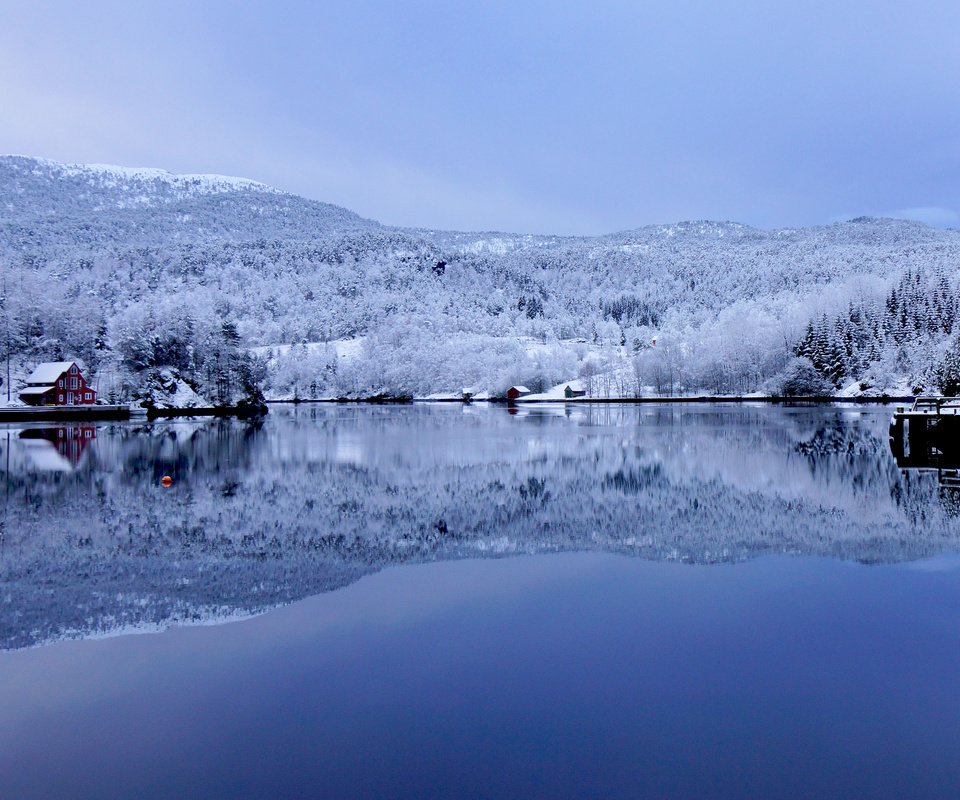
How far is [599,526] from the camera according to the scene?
16.7 m

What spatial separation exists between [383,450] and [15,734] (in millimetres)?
27338

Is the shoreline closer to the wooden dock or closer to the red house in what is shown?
the red house

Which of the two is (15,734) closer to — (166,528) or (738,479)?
(166,528)

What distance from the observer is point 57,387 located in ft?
231

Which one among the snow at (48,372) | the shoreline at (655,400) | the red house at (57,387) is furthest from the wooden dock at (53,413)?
the shoreline at (655,400)

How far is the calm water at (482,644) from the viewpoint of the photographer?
632 centimetres

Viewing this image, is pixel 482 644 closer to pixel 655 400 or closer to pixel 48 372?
pixel 48 372

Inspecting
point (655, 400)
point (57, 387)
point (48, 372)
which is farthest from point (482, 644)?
point (655, 400)

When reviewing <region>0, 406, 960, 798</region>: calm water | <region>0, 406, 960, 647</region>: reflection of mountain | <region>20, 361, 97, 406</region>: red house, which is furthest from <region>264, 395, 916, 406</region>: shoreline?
<region>0, 406, 960, 798</region>: calm water

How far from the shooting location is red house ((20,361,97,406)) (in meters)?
69.1

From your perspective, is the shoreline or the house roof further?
the shoreline

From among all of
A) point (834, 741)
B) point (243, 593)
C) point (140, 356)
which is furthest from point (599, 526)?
point (140, 356)

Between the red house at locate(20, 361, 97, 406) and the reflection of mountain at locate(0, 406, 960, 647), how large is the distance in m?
42.6

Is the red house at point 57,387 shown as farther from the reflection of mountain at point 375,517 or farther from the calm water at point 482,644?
the calm water at point 482,644
